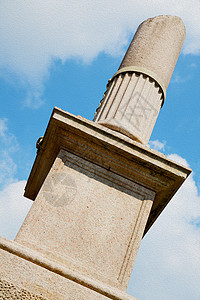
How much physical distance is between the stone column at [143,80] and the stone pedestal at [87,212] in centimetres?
Result: 66

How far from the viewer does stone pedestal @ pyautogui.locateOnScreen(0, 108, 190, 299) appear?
304 centimetres

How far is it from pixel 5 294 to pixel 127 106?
3095 millimetres

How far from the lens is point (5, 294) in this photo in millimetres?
2857

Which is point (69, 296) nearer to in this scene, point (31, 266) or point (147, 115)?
point (31, 266)

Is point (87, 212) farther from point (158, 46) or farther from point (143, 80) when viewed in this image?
point (158, 46)

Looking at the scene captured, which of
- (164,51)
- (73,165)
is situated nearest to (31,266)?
(73,165)

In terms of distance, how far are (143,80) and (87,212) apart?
7.98 ft

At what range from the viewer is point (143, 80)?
200 inches

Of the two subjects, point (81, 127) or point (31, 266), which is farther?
point (81, 127)

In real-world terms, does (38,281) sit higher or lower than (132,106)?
lower

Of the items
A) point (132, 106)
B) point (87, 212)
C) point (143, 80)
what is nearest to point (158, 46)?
point (143, 80)

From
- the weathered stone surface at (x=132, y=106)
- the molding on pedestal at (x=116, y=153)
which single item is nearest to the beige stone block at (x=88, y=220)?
the molding on pedestal at (x=116, y=153)

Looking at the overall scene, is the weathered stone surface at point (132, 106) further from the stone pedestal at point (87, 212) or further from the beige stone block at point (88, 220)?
the beige stone block at point (88, 220)

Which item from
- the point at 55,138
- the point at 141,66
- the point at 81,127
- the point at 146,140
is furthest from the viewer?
the point at 141,66
